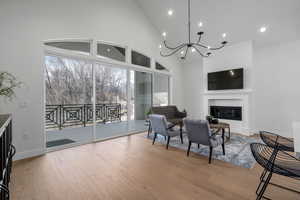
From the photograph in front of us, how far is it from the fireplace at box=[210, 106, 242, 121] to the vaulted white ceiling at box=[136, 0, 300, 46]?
7.73ft

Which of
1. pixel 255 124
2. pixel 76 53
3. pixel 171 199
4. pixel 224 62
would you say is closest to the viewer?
pixel 171 199

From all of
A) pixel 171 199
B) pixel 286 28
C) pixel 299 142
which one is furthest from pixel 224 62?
pixel 171 199

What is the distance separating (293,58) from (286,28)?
94 centimetres

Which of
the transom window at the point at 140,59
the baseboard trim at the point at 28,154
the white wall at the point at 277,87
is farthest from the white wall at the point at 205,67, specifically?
the baseboard trim at the point at 28,154

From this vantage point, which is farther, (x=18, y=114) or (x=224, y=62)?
(x=224, y=62)

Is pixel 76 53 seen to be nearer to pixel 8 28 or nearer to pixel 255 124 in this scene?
pixel 8 28

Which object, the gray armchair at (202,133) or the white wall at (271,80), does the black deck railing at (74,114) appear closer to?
the gray armchair at (202,133)

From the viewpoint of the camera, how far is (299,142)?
146 cm

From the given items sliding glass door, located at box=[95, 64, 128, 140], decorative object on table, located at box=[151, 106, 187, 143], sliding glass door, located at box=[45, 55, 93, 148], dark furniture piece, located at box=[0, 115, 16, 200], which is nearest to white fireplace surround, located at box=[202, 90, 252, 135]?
decorative object on table, located at box=[151, 106, 187, 143]

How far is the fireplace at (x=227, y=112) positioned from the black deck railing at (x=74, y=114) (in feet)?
12.7

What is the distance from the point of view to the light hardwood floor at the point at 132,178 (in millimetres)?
1993

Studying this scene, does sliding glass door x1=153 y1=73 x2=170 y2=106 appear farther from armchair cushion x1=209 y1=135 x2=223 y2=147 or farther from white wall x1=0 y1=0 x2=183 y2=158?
armchair cushion x1=209 y1=135 x2=223 y2=147

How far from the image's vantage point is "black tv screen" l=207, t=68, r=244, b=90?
16.9 feet

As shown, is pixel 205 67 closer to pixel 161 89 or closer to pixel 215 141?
pixel 161 89
